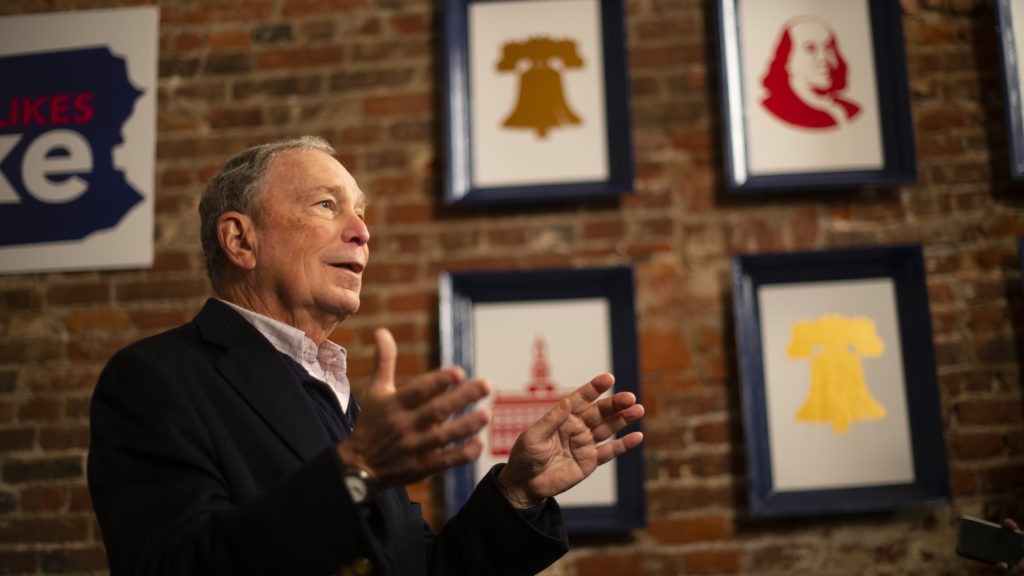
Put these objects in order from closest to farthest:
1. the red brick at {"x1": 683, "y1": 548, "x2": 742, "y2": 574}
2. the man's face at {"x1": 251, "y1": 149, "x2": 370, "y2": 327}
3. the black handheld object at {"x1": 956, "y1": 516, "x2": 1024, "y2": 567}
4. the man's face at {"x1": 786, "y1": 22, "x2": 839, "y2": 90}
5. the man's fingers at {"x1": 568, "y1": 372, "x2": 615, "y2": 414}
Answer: the man's fingers at {"x1": 568, "y1": 372, "x2": 615, "y2": 414}, the man's face at {"x1": 251, "y1": 149, "x2": 370, "y2": 327}, the black handheld object at {"x1": 956, "y1": 516, "x2": 1024, "y2": 567}, the red brick at {"x1": 683, "y1": 548, "x2": 742, "y2": 574}, the man's face at {"x1": 786, "y1": 22, "x2": 839, "y2": 90}

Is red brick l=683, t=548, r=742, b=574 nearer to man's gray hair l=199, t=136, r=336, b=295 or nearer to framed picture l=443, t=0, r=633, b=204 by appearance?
framed picture l=443, t=0, r=633, b=204

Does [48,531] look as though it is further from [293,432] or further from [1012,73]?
[1012,73]

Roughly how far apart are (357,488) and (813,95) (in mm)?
2039

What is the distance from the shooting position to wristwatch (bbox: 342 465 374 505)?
3.27 ft

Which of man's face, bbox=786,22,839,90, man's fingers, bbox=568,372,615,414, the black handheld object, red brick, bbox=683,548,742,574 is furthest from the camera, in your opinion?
man's face, bbox=786,22,839,90

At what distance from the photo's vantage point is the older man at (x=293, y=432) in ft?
3.28

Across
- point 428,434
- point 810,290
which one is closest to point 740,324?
point 810,290

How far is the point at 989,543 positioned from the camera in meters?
1.96

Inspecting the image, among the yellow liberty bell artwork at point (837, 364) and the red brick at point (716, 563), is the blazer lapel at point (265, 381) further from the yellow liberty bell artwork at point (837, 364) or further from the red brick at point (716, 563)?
the yellow liberty bell artwork at point (837, 364)

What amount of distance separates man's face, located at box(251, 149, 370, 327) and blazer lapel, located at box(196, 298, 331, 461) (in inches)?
4.2

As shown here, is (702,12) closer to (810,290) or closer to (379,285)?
(810,290)

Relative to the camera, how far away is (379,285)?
2.59m

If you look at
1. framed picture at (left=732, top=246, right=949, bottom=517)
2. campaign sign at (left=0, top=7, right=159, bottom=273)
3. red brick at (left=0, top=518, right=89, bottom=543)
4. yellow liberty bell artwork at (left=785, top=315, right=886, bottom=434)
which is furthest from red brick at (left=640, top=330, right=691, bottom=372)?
red brick at (left=0, top=518, right=89, bottom=543)

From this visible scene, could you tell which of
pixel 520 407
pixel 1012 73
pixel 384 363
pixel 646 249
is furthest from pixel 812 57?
pixel 384 363
